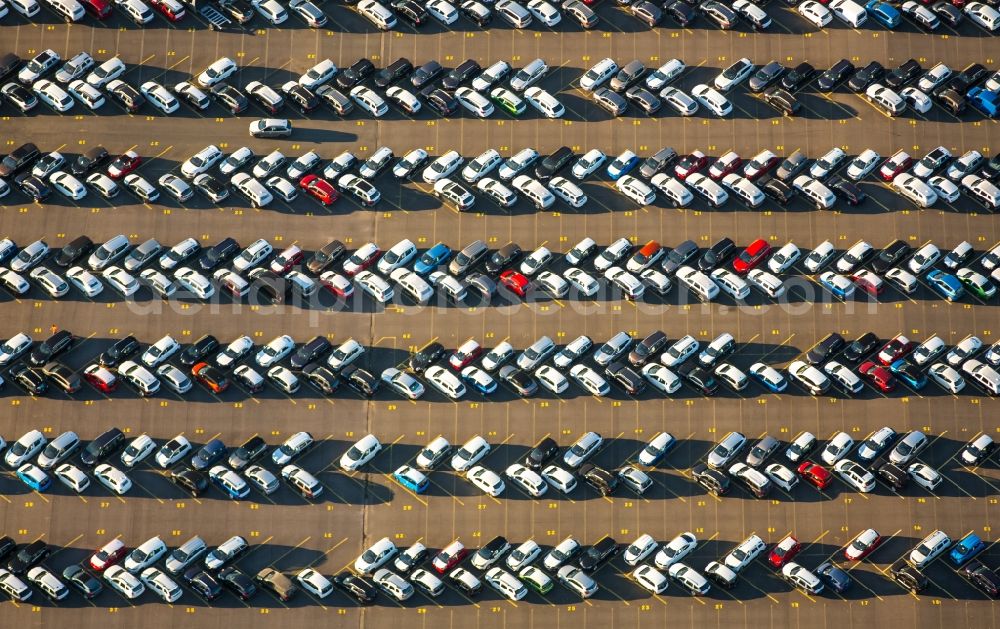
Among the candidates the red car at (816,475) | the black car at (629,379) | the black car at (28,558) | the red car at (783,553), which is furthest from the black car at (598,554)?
the black car at (28,558)

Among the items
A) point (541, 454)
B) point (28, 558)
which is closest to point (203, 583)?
point (28, 558)

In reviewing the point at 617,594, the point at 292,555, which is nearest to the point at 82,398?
the point at 292,555

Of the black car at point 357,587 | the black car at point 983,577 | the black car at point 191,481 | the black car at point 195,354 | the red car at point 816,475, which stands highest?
the black car at point 195,354

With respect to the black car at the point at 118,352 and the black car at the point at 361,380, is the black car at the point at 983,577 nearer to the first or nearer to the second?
the black car at the point at 361,380

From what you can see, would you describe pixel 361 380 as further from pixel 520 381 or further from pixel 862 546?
pixel 862 546

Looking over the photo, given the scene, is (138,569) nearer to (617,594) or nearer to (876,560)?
(617,594)

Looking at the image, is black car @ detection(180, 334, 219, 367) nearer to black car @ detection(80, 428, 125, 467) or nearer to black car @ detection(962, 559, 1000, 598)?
black car @ detection(80, 428, 125, 467)

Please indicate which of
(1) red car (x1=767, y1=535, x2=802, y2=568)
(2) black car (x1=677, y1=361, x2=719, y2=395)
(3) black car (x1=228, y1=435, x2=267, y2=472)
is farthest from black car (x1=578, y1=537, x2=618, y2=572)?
(3) black car (x1=228, y1=435, x2=267, y2=472)
